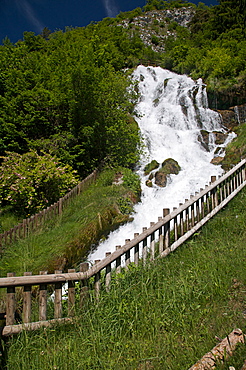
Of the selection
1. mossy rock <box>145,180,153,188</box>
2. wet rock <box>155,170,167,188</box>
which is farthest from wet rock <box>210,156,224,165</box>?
mossy rock <box>145,180,153,188</box>

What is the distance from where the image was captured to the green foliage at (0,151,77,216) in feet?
33.4

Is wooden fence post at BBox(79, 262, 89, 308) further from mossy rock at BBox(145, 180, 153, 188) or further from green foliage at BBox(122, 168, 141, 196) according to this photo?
mossy rock at BBox(145, 180, 153, 188)

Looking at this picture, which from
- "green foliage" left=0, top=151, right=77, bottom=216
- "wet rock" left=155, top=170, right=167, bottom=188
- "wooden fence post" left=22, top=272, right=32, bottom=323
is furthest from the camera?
"wet rock" left=155, top=170, right=167, bottom=188

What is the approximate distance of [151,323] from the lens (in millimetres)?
3453

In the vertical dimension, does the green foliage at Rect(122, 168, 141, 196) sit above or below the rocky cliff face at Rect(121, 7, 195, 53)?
below

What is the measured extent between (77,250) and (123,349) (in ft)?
16.4

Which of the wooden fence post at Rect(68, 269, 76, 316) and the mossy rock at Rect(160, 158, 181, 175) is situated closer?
the wooden fence post at Rect(68, 269, 76, 316)

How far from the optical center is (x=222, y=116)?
765 inches

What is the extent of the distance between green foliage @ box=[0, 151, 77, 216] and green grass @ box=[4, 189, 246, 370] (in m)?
6.71

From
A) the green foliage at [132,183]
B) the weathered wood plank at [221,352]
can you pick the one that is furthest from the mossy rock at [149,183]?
the weathered wood plank at [221,352]

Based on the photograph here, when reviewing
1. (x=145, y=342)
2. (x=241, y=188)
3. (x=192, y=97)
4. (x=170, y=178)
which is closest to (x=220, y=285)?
(x=145, y=342)

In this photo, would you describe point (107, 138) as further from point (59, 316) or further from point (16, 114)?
point (59, 316)

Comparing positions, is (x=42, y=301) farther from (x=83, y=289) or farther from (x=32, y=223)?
(x=32, y=223)

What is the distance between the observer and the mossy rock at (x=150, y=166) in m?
14.9
